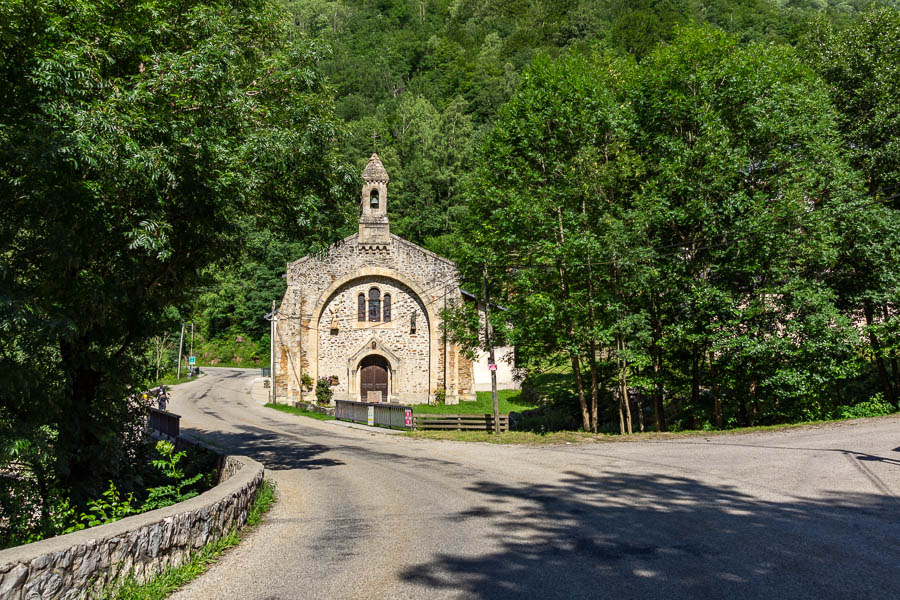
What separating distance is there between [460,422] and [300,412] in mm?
11478

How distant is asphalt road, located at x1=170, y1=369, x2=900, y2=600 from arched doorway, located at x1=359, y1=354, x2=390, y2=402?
16.6 metres

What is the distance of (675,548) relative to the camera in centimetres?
692

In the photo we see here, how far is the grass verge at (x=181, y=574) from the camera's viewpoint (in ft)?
18.5

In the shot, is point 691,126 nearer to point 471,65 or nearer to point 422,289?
point 422,289

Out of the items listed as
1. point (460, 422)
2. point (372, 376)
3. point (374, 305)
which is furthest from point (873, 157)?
point (372, 376)

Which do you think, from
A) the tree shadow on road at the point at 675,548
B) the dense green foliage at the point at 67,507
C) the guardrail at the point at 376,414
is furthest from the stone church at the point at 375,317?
the tree shadow on road at the point at 675,548

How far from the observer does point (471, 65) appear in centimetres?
8062

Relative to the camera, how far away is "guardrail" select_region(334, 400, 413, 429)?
2498 cm

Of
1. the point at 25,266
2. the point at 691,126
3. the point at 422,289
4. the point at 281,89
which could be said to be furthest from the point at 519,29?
the point at 25,266

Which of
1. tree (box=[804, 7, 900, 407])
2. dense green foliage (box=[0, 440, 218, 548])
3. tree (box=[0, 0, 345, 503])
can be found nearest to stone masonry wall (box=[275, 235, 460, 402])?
tree (box=[804, 7, 900, 407])

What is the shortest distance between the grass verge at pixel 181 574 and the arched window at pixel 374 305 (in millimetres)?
23690

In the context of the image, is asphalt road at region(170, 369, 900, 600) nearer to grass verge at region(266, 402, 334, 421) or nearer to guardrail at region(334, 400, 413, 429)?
guardrail at region(334, 400, 413, 429)

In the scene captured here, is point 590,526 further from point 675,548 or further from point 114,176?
point 114,176

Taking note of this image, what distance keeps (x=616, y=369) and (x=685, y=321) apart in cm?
371
